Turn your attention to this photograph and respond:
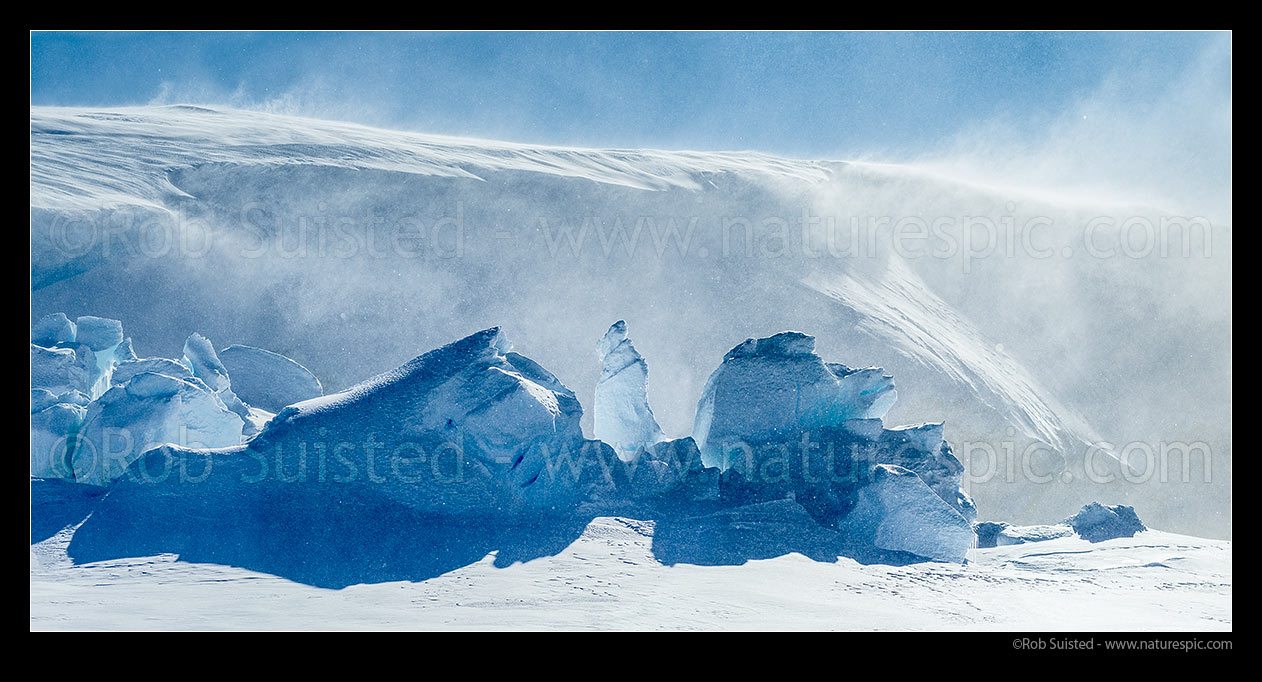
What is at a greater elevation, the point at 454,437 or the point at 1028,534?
the point at 454,437

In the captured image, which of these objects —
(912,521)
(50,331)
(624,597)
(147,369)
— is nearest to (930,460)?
(912,521)

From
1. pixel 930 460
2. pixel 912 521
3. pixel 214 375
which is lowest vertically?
pixel 912 521

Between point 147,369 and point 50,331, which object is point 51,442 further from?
point 50,331

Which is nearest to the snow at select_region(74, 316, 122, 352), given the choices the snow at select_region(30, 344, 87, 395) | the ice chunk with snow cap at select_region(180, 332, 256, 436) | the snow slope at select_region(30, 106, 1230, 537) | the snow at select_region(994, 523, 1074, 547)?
the snow at select_region(30, 344, 87, 395)

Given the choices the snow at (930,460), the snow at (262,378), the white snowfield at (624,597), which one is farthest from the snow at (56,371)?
the snow at (930,460)

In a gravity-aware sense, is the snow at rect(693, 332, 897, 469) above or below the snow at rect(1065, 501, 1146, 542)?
above

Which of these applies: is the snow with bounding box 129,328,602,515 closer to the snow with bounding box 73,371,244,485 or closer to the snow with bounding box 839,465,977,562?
the snow with bounding box 73,371,244,485
